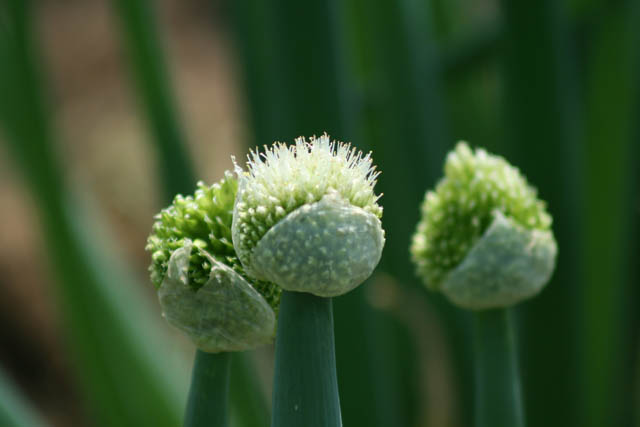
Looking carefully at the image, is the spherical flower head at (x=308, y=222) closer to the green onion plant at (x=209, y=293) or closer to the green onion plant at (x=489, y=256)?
the green onion plant at (x=209, y=293)

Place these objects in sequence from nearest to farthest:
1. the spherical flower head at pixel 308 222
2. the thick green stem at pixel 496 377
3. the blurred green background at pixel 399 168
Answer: the spherical flower head at pixel 308 222 → the thick green stem at pixel 496 377 → the blurred green background at pixel 399 168

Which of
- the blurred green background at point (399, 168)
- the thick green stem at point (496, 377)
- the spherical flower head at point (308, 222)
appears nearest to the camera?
the spherical flower head at point (308, 222)

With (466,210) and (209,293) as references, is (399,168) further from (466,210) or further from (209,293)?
(209,293)

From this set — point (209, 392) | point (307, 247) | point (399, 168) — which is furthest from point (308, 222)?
point (399, 168)

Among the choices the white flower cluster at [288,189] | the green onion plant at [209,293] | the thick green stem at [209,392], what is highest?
the white flower cluster at [288,189]

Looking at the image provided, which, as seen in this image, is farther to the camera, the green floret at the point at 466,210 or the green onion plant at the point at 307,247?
the green floret at the point at 466,210

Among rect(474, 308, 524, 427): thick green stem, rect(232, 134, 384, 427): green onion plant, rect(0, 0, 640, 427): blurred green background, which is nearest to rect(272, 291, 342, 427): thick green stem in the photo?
rect(232, 134, 384, 427): green onion plant

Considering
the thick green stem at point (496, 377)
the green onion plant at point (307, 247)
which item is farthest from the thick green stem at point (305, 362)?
the thick green stem at point (496, 377)

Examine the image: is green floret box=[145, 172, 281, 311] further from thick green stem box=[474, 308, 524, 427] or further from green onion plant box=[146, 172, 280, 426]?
thick green stem box=[474, 308, 524, 427]
